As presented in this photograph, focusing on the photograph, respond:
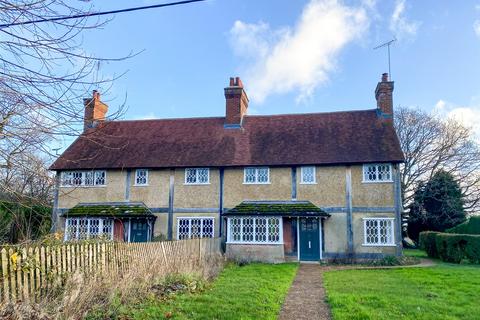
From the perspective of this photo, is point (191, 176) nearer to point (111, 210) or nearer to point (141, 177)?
point (141, 177)

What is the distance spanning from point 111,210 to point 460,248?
17.8m

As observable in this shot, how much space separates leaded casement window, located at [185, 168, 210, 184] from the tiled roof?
0.46 m

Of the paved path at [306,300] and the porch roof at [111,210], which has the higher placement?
the porch roof at [111,210]

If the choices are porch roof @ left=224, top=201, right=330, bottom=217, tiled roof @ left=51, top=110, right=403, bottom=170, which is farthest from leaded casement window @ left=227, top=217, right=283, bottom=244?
tiled roof @ left=51, top=110, right=403, bottom=170

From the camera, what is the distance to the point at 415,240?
3356 cm

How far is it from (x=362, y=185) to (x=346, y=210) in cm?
152

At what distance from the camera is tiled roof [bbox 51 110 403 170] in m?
21.0

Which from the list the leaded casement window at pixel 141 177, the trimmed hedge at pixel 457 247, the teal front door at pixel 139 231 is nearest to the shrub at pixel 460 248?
the trimmed hedge at pixel 457 247

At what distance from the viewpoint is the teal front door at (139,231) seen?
21.6m

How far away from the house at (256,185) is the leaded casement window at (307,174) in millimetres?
53

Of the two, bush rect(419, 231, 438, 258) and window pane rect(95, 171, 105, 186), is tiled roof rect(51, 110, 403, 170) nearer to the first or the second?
window pane rect(95, 171, 105, 186)

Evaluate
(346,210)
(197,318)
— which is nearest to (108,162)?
(346,210)

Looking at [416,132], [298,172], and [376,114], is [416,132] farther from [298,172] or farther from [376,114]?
[298,172]

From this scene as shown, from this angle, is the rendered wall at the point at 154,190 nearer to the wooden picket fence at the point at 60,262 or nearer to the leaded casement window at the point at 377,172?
the wooden picket fence at the point at 60,262
